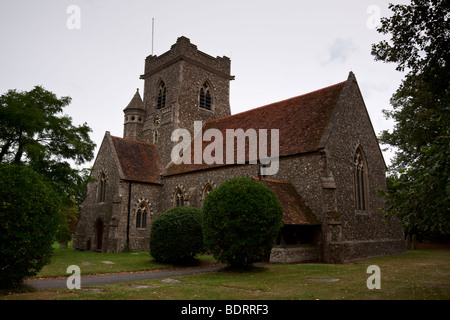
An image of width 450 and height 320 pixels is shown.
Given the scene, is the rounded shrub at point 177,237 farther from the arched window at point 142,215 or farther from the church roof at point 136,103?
the church roof at point 136,103

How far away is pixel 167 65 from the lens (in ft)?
103

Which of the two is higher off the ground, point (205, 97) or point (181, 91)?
point (205, 97)

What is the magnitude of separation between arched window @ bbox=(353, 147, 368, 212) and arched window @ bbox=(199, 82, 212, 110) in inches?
593

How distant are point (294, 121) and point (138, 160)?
1312 cm

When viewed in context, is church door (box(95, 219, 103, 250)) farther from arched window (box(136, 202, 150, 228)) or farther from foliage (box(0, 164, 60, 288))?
foliage (box(0, 164, 60, 288))

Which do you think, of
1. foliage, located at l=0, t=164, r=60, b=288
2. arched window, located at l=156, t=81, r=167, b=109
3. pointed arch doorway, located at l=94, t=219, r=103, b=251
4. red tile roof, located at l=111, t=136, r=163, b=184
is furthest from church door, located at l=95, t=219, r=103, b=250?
foliage, located at l=0, t=164, r=60, b=288

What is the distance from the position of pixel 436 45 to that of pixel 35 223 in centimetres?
1340

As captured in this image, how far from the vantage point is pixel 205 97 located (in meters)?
31.5

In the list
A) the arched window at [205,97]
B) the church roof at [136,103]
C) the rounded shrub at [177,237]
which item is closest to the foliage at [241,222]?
the rounded shrub at [177,237]

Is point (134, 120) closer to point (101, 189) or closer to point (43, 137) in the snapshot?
point (101, 189)

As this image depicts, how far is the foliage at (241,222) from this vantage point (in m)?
13.2

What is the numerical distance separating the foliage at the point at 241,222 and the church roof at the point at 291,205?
7.37 ft

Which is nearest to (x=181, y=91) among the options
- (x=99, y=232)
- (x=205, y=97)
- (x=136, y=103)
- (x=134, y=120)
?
(x=205, y=97)

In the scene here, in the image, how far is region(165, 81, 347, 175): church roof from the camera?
19.1 metres
